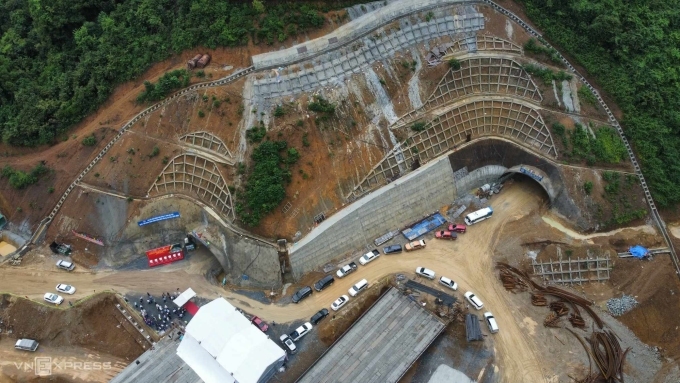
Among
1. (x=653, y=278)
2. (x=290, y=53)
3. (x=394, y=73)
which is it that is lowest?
(x=653, y=278)

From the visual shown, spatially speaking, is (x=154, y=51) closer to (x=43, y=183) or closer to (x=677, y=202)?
(x=43, y=183)

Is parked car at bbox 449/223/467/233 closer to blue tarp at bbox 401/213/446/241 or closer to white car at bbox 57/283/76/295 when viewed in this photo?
blue tarp at bbox 401/213/446/241

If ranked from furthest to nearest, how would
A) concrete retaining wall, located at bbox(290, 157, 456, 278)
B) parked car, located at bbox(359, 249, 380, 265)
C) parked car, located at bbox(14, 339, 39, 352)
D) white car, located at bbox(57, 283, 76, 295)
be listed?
parked car, located at bbox(359, 249, 380, 265), concrete retaining wall, located at bbox(290, 157, 456, 278), white car, located at bbox(57, 283, 76, 295), parked car, located at bbox(14, 339, 39, 352)

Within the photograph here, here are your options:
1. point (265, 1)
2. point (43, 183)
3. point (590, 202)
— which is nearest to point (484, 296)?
point (590, 202)

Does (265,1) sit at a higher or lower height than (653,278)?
higher

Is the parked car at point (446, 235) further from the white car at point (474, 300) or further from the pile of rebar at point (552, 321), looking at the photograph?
the pile of rebar at point (552, 321)

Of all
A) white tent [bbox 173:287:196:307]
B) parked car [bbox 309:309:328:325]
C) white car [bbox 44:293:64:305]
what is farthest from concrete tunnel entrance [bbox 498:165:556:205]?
white car [bbox 44:293:64:305]
